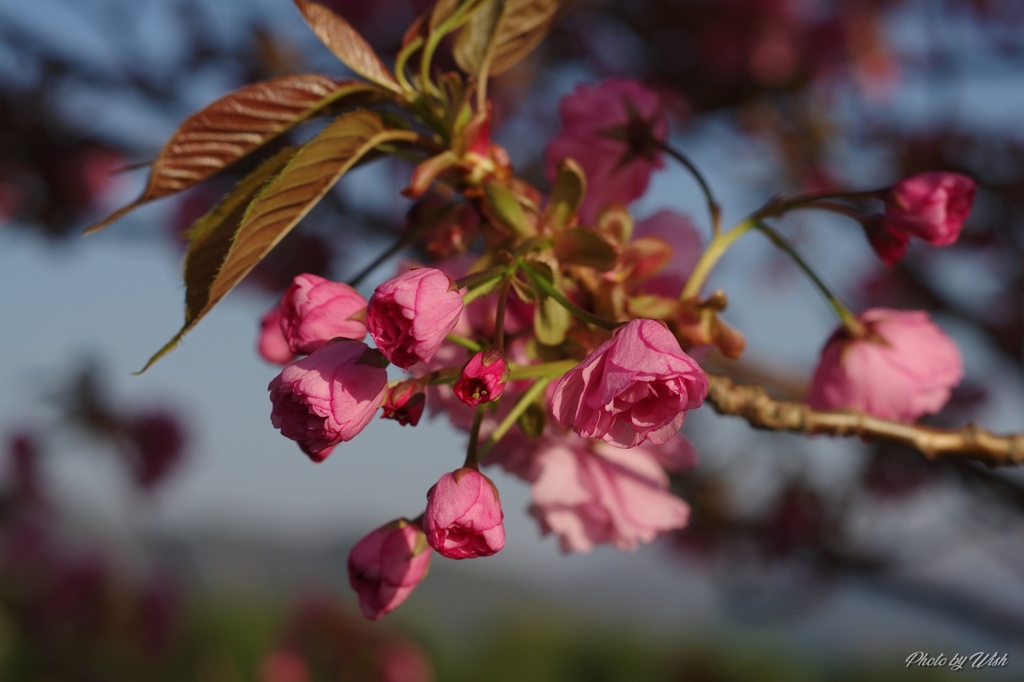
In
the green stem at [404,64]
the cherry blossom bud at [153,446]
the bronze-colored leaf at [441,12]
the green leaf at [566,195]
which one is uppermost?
the bronze-colored leaf at [441,12]

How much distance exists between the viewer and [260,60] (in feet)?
9.08

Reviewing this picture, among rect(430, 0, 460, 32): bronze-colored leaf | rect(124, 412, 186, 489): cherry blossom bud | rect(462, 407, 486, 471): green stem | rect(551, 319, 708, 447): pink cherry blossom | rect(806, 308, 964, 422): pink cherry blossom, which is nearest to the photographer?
rect(551, 319, 708, 447): pink cherry blossom

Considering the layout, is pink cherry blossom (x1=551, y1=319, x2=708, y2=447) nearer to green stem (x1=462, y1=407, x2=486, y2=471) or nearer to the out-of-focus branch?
green stem (x1=462, y1=407, x2=486, y2=471)

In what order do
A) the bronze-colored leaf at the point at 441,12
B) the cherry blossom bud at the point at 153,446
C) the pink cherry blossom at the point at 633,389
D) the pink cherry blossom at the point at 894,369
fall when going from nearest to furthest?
the pink cherry blossom at the point at 633,389 < the bronze-colored leaf at the point at 441,12 < the pink cherry blossom at the point at 894,369 < the cherry blossom bud at the point at 153,446

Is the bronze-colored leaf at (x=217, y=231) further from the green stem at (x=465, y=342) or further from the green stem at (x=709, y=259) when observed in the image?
the green stem at (x=709, y=259)

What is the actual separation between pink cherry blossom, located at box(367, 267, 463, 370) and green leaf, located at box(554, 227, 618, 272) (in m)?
0.16

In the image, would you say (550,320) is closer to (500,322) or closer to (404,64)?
(500,322)

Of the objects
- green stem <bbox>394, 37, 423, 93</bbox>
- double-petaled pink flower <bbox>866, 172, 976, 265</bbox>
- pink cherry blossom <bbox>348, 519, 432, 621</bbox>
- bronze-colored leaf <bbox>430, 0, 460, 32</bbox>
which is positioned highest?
bronze-colored leaf <bbox>430, 0, 460, 32</bbox>

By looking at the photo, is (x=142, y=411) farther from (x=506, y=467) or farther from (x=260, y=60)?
(x=506, y=467)

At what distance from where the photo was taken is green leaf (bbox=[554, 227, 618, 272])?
690 millimetres

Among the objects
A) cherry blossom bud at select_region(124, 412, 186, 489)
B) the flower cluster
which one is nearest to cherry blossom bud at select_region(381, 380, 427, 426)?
the flower cluster

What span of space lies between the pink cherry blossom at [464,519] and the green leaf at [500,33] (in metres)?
0.37

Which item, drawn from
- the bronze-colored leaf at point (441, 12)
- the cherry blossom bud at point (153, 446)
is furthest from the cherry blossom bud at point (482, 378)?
the cherry blossom bud at point (153, 446)

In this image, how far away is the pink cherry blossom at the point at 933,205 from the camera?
778mm
